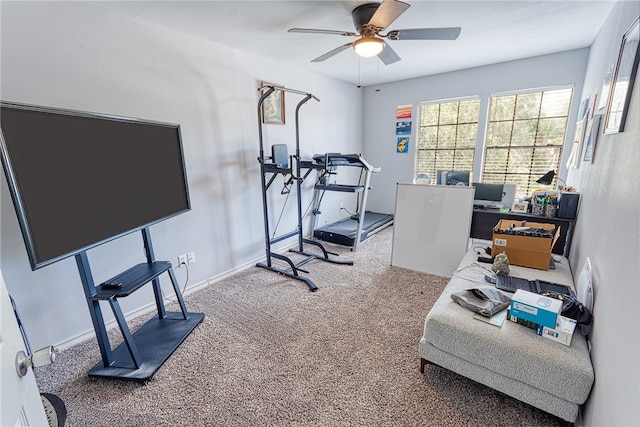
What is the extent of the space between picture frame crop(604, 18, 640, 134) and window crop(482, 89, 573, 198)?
248 centimetres

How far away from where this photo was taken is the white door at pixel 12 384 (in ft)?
2.05

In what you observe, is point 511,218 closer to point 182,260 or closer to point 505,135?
point 505,135

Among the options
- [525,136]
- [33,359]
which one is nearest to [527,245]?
[525,136]

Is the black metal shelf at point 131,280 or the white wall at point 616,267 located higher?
the white wall at point 616,267

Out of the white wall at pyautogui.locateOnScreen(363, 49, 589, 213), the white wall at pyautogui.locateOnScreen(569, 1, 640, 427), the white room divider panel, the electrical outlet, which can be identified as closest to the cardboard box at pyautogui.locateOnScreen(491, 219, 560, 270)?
the white wall at pyautogui.locateOnScreen(569, 1, 640, 427)

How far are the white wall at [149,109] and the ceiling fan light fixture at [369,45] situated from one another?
146 centimetres

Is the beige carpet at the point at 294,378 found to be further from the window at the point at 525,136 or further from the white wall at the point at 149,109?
the window at the point at 525,136

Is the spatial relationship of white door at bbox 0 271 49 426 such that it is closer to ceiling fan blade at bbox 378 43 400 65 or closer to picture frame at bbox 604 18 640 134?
picture frame at bbox 604 18 640 134

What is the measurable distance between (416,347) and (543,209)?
1.93m

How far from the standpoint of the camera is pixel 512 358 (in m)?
1.44

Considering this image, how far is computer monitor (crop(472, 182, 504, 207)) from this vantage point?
322 cm

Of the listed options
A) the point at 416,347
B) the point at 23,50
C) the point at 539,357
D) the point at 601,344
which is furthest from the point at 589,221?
the point at 23,50

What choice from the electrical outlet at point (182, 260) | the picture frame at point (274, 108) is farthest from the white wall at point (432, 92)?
the electrical outlet at point (182, 260)

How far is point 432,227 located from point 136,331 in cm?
303
